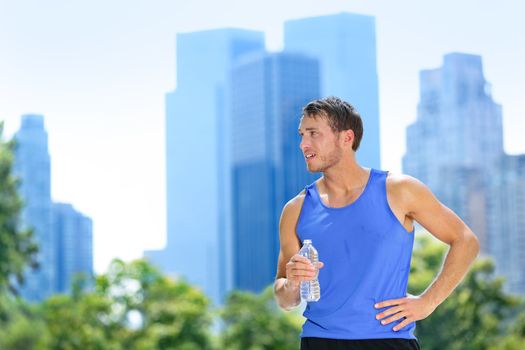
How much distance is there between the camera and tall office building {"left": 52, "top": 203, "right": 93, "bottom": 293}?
112 feet

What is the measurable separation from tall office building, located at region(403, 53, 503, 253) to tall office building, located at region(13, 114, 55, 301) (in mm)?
13634

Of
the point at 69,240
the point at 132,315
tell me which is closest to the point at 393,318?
the point at 132,315

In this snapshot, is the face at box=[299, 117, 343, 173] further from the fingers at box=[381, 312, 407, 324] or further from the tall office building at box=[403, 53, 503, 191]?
the tall office building at box=[403, 53, 503, 191]

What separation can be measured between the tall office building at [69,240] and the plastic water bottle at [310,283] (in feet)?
104

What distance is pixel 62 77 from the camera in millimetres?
32344

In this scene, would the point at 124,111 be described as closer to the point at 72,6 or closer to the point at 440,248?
the point at 72,6

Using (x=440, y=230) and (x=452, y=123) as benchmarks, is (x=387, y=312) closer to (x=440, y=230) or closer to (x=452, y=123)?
(x=440, y=230)

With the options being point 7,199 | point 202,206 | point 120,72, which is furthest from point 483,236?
point 202,206

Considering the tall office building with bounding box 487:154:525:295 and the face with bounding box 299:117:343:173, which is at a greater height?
the face with bounding box 299:117:343:173

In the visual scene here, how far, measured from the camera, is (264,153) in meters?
56.3

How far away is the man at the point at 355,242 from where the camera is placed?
201 centimetres

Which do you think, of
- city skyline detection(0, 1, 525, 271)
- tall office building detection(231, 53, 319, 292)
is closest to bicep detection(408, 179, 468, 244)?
city skyline detection(0, 1, 525, 271)

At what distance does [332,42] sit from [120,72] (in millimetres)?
25029

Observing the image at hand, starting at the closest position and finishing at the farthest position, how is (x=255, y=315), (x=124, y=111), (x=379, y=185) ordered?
(x=379, y=185) < (x=255, y=315) < (x=124, y=111)
